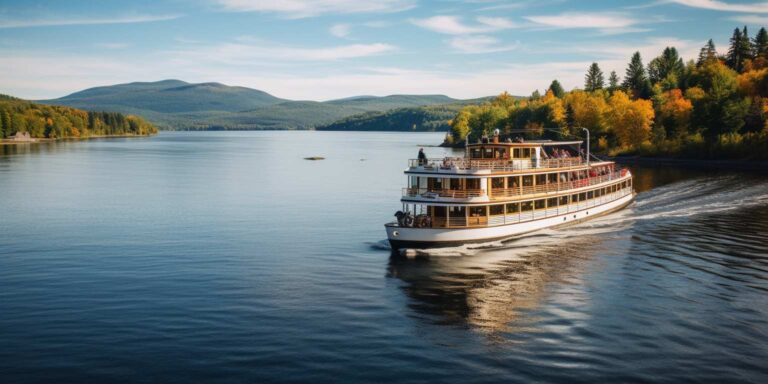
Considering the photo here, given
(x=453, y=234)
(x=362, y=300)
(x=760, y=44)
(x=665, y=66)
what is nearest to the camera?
(x=362, y=300)

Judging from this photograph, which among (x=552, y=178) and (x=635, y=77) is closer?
(x=552, y=178)

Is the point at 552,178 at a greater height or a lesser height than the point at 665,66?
lesser

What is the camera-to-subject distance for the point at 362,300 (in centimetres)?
3297

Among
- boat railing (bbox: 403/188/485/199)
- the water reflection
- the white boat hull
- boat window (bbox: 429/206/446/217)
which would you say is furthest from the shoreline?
boat window (bbox: 429/206/446/217)

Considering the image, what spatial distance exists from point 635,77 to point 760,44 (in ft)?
104

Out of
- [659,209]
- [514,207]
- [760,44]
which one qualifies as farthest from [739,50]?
[514,207]

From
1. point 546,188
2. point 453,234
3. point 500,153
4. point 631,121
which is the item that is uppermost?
point 631,121

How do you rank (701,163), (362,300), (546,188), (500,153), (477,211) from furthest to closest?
(701,163) → (546,188) → (500,153) → (477,211) → (362,300)

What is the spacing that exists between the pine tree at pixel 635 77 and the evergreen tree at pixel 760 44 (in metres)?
27.7

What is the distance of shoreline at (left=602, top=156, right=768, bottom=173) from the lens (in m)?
108

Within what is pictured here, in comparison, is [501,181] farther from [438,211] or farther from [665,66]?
[665,66]

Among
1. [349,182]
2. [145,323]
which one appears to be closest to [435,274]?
[145,323]

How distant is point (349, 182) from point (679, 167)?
6468 cm

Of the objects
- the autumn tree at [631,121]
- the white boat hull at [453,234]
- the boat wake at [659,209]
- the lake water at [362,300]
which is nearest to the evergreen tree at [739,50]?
the autumn tree at [631,121]
